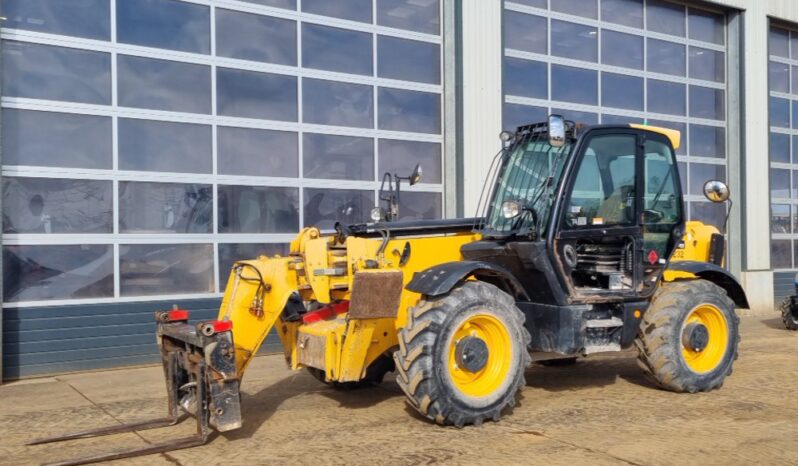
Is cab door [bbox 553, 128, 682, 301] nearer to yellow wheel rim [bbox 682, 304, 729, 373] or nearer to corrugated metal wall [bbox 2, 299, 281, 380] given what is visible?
yellow wheel rim [bbox 682, 304, 729, 373]

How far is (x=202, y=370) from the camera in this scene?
566 cm

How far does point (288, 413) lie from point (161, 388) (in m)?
2.45

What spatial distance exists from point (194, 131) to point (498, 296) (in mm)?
6146

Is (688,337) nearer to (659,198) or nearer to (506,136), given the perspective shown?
(659,198)

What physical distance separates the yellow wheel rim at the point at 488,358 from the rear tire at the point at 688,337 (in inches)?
70.8

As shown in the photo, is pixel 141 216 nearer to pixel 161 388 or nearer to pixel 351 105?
pixel 161 388

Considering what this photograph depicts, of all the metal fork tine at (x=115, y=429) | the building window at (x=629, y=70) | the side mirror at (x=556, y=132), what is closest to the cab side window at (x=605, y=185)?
the side mirror at (x=556, y=132)

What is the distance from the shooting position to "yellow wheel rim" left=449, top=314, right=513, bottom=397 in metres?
6.37

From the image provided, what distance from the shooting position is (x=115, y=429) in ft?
20.6

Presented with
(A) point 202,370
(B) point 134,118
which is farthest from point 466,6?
(A) point 202,370

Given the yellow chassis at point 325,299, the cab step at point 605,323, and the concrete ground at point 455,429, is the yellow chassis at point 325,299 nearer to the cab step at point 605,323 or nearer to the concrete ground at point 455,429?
the concrete ground at point 455,429

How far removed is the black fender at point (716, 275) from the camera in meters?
8.04

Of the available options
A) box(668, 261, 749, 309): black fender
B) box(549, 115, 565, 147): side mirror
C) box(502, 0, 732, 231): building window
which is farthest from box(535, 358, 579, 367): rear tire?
box(502, 0, 732, 231): building window

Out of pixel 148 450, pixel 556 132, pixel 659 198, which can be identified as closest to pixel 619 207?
pixel 659 198
